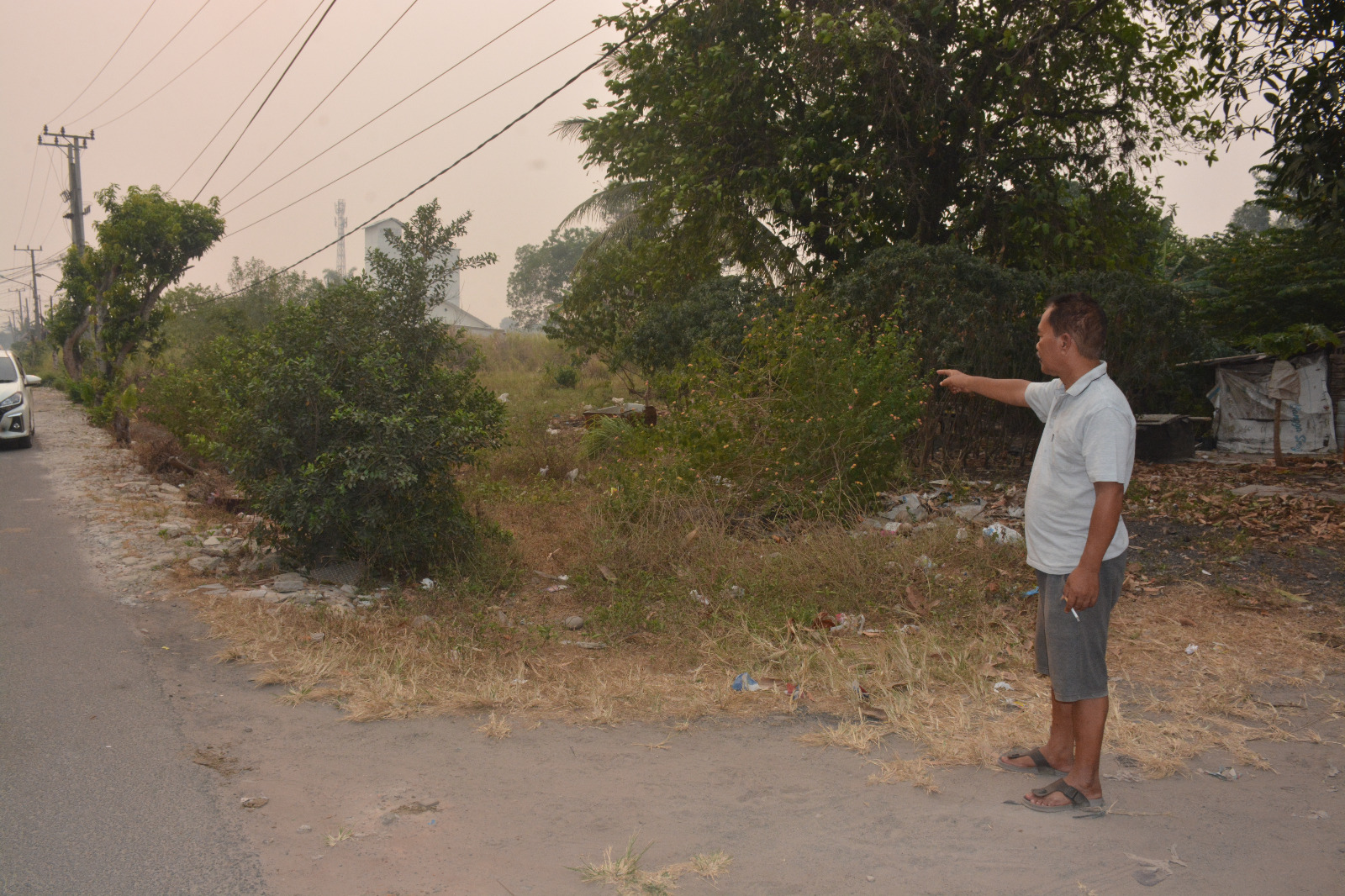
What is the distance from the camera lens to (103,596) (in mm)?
5918

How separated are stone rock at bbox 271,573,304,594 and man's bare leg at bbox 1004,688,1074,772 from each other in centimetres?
474

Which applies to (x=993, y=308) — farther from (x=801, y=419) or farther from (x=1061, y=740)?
(x=1061, y=740)

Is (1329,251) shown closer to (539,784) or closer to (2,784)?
(539,784)

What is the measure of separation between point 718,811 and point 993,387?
200cm

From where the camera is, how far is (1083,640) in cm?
311

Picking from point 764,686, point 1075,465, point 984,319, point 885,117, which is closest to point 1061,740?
point 1075,465

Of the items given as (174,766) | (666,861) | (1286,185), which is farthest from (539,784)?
(1286,185)

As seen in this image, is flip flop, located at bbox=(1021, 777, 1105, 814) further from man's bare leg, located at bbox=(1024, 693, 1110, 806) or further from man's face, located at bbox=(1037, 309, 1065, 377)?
man's face, located at bbox=(1037, 309, 1065, 377)

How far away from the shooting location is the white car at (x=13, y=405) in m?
13.9

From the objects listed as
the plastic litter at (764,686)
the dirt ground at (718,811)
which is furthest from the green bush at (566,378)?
the dirt ground at (718,811)

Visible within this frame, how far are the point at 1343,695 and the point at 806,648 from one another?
8.29 feet

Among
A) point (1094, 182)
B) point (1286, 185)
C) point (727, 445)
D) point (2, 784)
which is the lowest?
point (2, 784)

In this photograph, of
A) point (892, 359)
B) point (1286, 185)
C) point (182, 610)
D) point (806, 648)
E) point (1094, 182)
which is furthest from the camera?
point (1094, 182)

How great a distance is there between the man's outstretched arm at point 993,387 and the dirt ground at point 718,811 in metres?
1.48
